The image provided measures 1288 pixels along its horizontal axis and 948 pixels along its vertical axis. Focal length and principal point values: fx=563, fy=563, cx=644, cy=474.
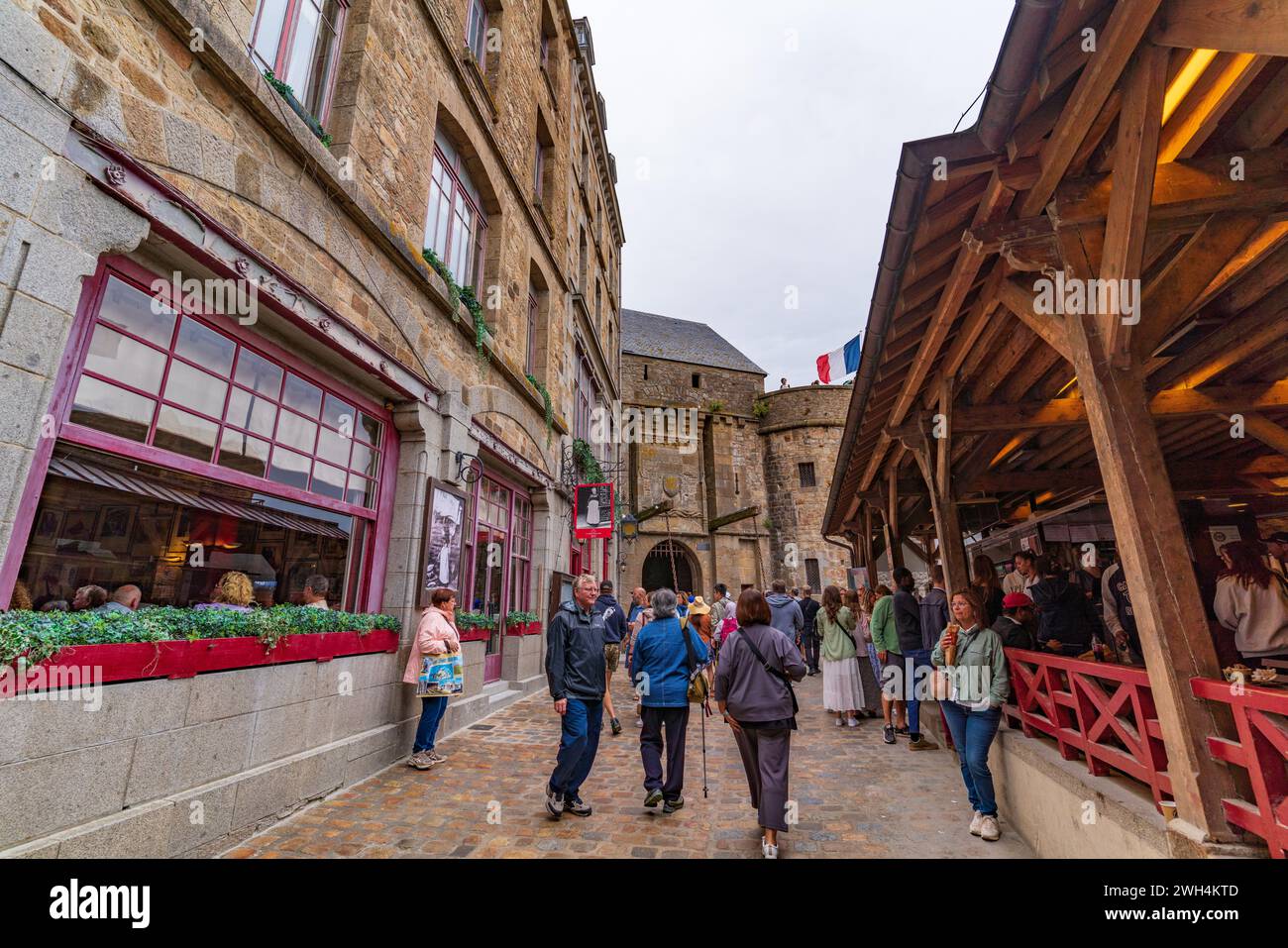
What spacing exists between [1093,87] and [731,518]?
20.9 metres

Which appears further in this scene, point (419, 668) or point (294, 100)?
point (419, 668)

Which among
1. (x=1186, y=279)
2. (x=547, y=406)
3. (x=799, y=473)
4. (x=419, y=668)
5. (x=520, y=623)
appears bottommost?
(x=419, y=668)

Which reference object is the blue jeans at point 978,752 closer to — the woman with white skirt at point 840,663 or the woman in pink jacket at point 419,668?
the woman with white skirt at point 840,663

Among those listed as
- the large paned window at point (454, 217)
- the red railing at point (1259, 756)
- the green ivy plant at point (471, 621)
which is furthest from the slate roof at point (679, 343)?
the red railing at point (1259, 756)

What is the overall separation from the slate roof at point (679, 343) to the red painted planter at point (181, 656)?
22899 mm

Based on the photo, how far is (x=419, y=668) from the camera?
5039 millimetres

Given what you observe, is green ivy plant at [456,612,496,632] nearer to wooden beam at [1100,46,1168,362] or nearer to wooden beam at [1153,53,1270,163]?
wooden beam at [1100,46,1168,362]

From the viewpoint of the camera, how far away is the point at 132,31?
3109mm

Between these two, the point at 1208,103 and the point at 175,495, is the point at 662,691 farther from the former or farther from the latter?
the point at 1208,103

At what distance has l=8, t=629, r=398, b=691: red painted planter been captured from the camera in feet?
8.35

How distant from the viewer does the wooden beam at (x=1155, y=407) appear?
497 centimetres

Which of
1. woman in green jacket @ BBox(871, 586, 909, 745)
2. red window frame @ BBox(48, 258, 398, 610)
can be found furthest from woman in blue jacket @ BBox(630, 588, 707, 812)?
woman in green jacket @ BBox(871, 586, 909, 745)

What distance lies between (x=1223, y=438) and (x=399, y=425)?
965 cm

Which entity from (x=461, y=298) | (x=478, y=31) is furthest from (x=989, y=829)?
(x=478, y=31)
